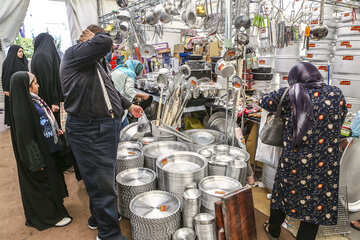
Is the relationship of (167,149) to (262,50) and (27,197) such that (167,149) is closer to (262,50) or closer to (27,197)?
(27,197)

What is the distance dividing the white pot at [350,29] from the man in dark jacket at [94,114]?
12.2ft

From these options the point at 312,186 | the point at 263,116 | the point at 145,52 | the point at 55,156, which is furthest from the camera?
the point at 145,52

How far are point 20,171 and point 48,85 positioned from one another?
1.44 meters

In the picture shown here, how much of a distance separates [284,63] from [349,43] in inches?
41.3

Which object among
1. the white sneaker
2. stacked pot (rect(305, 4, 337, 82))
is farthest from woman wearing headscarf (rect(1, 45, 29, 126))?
stacked pot (rect(305, 4, 337, 82))

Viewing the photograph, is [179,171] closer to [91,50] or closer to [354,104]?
[91,50]

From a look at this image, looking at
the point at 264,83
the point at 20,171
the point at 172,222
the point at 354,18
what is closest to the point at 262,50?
the point at 264,83

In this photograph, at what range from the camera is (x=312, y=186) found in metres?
1.71

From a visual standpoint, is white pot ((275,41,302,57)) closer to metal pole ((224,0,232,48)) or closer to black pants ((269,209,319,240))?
metal pole ((224,0,232,48))

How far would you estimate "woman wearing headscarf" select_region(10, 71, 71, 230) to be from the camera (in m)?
1.86

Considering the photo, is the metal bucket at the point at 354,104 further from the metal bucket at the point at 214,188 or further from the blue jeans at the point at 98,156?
the blue jeans at the point at 98,156

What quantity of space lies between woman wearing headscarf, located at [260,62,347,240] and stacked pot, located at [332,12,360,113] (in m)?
2.58

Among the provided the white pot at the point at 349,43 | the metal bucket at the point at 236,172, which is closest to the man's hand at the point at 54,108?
the metal bucket at the point at 236,172

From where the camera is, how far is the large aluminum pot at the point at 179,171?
6.52 ft
